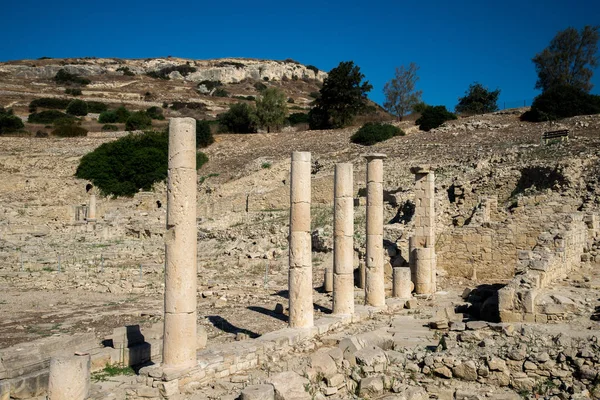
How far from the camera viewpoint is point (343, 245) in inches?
496

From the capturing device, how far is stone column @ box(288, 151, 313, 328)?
11.0 meters

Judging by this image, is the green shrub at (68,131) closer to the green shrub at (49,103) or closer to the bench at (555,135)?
the green shrub at (49,103)

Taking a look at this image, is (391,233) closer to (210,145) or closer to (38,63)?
(210,145)

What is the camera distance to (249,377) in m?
8.54

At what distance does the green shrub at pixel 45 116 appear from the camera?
2447 inches

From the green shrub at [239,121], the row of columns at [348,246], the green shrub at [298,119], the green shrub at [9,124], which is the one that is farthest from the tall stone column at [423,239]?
the green shrub at [9,124]

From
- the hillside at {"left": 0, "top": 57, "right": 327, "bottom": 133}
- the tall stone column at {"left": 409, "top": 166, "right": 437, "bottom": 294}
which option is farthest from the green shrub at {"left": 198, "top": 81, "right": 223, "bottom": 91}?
the tall stone column at {"left": 409, "top": 166, "right": 437, "bottom": 294}

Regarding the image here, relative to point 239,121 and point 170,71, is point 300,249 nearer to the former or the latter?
point 239,121

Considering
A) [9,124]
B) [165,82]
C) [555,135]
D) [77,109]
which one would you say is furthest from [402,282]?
[165,82]

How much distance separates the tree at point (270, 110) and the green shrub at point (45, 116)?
23829mm

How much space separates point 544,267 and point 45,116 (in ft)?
201

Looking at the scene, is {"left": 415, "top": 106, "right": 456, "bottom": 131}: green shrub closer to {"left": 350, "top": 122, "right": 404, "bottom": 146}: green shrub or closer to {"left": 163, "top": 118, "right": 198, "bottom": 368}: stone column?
{"left": 350, "top": 122, "right": 404, "bottom": 146}: green shrub

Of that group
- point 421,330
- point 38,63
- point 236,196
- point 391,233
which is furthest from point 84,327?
point 38,63

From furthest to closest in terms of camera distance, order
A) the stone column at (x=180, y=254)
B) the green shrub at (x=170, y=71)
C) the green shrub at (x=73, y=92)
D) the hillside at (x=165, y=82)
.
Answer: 1. the green shrub at (x=170, y=71)
2. the green shrub at (x=73, y=92)
3. the hillside at (x=165, y=82)
4. the stone column at (x=180, y=254)
